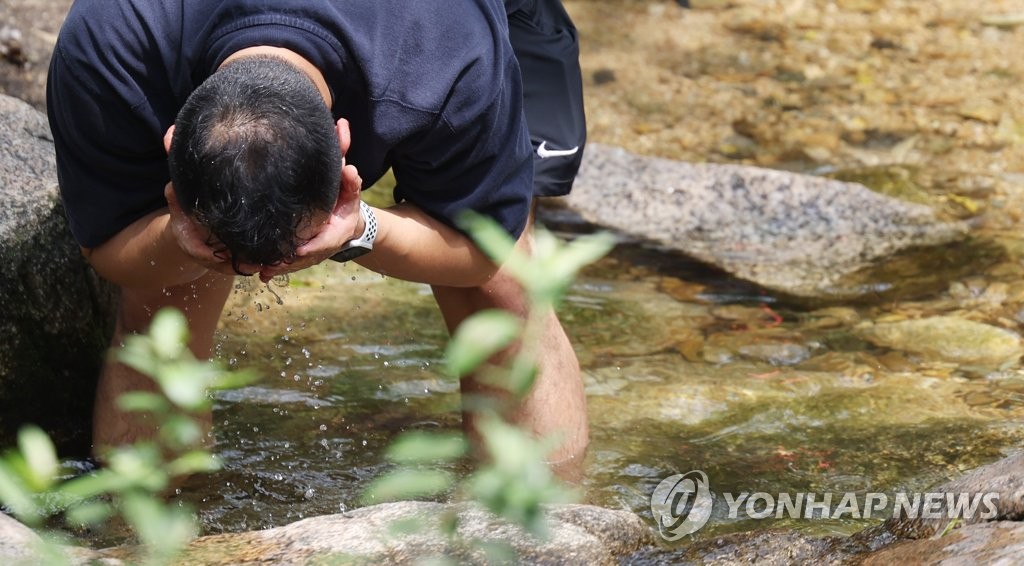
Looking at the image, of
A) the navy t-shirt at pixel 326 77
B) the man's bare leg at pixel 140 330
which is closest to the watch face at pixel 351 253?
the navy t-shirt at pixel 326 77

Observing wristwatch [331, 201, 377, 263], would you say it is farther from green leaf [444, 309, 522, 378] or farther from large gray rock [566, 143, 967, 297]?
large gray rock [566, 143, 967, 297]

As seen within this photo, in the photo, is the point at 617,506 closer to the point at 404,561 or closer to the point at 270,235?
the point at 404,561

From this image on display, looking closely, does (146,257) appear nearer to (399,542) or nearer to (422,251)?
(422,251)

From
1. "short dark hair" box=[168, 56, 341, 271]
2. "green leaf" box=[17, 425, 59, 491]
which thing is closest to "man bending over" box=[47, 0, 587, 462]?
"short dark hair" box=[168, 56, 341, 271]

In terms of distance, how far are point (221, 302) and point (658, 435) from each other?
1.22 metres

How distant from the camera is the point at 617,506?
3.03 m

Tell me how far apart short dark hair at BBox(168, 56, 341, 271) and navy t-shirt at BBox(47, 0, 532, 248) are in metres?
0.20

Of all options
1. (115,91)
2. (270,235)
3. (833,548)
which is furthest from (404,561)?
(115,91)

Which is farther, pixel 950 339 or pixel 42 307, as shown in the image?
pixel 950 339

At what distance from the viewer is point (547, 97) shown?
3.26 m

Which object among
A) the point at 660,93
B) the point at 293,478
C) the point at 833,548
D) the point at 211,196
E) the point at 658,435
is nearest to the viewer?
the point at 211,196

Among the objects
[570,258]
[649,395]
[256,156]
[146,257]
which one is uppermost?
[570,258]

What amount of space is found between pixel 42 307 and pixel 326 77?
114 centimetres

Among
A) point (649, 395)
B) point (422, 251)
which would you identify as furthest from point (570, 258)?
point (649, 395)
